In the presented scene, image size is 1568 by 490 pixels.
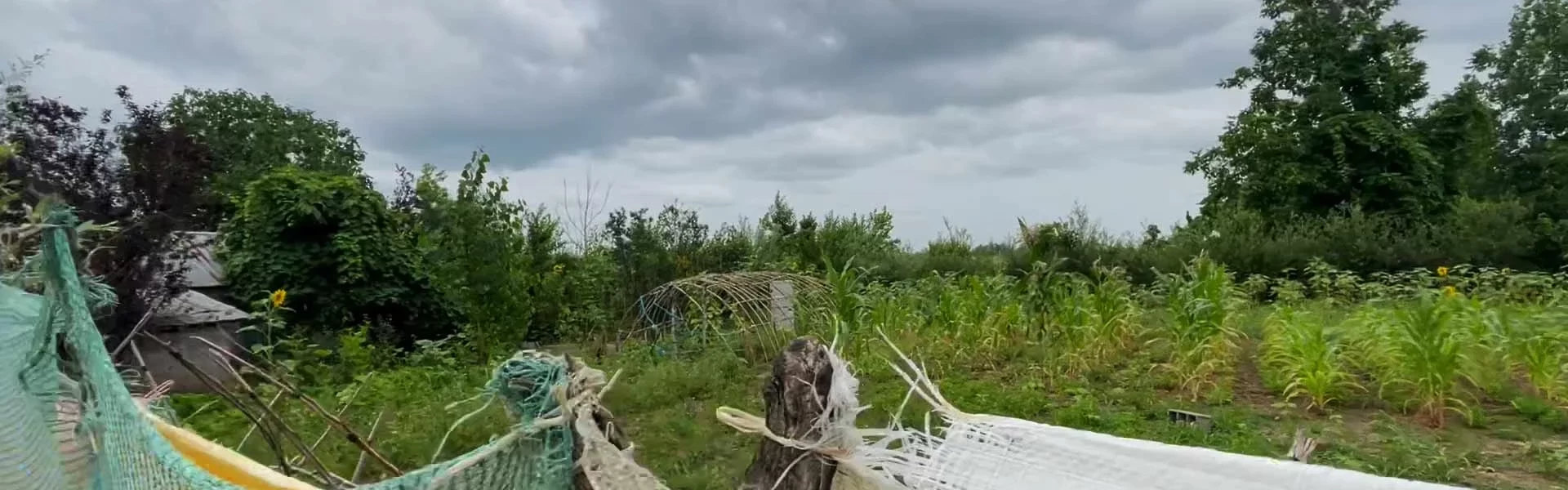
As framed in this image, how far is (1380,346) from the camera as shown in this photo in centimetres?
525

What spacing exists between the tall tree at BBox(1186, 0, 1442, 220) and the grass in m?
9.72

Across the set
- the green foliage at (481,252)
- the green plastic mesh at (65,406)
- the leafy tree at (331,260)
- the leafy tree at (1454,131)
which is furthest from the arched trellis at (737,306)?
the leafy tree at (1454,131)

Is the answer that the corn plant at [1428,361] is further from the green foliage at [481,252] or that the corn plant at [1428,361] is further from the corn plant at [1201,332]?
the green foliage at [481,252]

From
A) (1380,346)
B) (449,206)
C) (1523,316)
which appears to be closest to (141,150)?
(449,206)

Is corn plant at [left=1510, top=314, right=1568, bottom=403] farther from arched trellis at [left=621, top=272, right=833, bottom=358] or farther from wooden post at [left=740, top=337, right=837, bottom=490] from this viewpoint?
wooden post at [left=740, top=337, right=837, bottom=490]

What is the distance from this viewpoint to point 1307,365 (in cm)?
495

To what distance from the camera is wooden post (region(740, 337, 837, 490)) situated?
1201 millimetres

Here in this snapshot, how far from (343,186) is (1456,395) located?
8.81m

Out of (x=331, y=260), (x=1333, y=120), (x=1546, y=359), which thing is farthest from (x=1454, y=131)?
(x=331, y=260)

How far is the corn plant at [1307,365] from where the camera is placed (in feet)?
16.0

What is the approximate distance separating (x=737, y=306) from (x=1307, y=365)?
164 inches

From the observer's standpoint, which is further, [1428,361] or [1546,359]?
[1546,359]

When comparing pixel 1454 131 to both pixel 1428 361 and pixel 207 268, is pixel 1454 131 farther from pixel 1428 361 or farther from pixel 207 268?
pixel 207 268

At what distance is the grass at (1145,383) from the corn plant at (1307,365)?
15 mm
